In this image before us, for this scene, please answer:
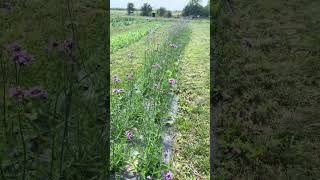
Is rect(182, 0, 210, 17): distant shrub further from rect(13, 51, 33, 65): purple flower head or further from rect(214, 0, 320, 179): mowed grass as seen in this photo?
rect(13, 51, 33, 65): purple flower head

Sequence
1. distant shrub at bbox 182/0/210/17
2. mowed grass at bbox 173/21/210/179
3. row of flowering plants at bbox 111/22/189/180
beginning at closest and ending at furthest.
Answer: row of flowering plants at bbox 111/22/189/180 < mowed grass at bbox 173/21/210/179 < distant shrub at bbox 182/0/210/17

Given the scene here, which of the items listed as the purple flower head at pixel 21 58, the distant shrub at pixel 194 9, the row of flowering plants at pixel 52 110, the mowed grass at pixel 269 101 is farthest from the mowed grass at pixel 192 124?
the distant shrub at pixel 194 9

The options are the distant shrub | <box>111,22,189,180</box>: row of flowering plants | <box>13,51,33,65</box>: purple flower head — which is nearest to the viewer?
<box>13,51,33,65</box>: purple flower head

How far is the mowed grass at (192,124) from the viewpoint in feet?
9.36

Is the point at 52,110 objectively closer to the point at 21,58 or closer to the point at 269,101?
the point at 21,58

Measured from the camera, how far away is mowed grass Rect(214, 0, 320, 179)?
288 cm

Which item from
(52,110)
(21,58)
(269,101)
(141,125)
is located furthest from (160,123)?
(21,58)

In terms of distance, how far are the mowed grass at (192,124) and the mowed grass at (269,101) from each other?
0.41 feet

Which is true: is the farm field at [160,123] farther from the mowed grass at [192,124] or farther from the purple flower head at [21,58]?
the purple flower head at [21,58]

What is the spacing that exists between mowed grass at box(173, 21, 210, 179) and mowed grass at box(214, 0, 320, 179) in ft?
0.41

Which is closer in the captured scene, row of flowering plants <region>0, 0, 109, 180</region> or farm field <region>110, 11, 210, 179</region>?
row of flowering plants <region>0, 0, 109, 180</region>

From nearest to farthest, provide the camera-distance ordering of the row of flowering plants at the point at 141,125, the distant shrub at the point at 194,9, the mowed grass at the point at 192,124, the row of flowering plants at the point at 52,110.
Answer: the row of flowering plants at the point at 52,110 < the row of flowering plants at the point at 141,125 < the mowed grass at the point at 192,124 < the distant shrub at the point at 194,9

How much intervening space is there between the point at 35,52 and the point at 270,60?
253 centimetres

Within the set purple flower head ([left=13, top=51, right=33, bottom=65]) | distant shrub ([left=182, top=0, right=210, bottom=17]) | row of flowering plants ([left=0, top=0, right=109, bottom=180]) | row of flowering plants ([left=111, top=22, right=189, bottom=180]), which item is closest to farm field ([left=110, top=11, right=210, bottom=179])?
row of flowering plants ([left=111, top=22, right=189, bottom=180])
